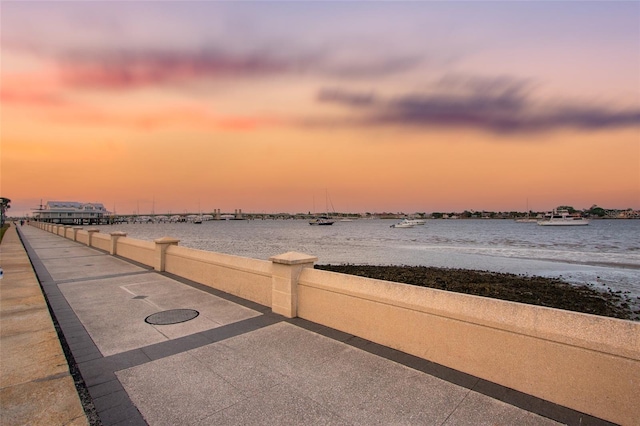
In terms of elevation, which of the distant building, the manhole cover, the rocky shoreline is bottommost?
the rocky shoreline

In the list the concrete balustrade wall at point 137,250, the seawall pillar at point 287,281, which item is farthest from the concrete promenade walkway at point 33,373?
the concrete balustrade wall at point 137,250

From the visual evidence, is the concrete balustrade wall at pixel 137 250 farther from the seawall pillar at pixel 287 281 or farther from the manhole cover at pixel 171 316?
the seawall pillar at pixel 287 281

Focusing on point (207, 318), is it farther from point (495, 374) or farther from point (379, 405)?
point (495, 374)

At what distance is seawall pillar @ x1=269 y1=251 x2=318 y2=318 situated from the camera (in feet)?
23.5

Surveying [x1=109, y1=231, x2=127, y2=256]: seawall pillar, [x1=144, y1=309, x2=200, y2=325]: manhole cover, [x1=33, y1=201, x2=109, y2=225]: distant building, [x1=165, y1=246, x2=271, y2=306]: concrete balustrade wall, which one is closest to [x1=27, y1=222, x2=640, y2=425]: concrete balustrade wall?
[x1=165, y1=246, x2=271, y2=306]: concrete balustrade wall

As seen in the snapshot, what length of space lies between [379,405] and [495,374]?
5.46 ft

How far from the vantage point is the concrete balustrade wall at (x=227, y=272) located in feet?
27.6

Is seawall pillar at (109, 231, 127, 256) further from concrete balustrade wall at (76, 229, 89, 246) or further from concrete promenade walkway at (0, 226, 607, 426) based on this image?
concrete promenade walkway at (0, 226, 607, 426)

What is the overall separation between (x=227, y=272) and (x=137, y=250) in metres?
8.38

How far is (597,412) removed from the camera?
3.67 meters

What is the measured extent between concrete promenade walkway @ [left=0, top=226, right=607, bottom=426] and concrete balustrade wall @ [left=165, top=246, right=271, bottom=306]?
3.04ft

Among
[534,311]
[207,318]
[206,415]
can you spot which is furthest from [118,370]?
[534,311]

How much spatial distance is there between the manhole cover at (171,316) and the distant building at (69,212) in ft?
564

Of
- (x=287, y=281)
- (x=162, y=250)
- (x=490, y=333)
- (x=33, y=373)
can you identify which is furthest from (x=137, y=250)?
(x=490, y=333)
